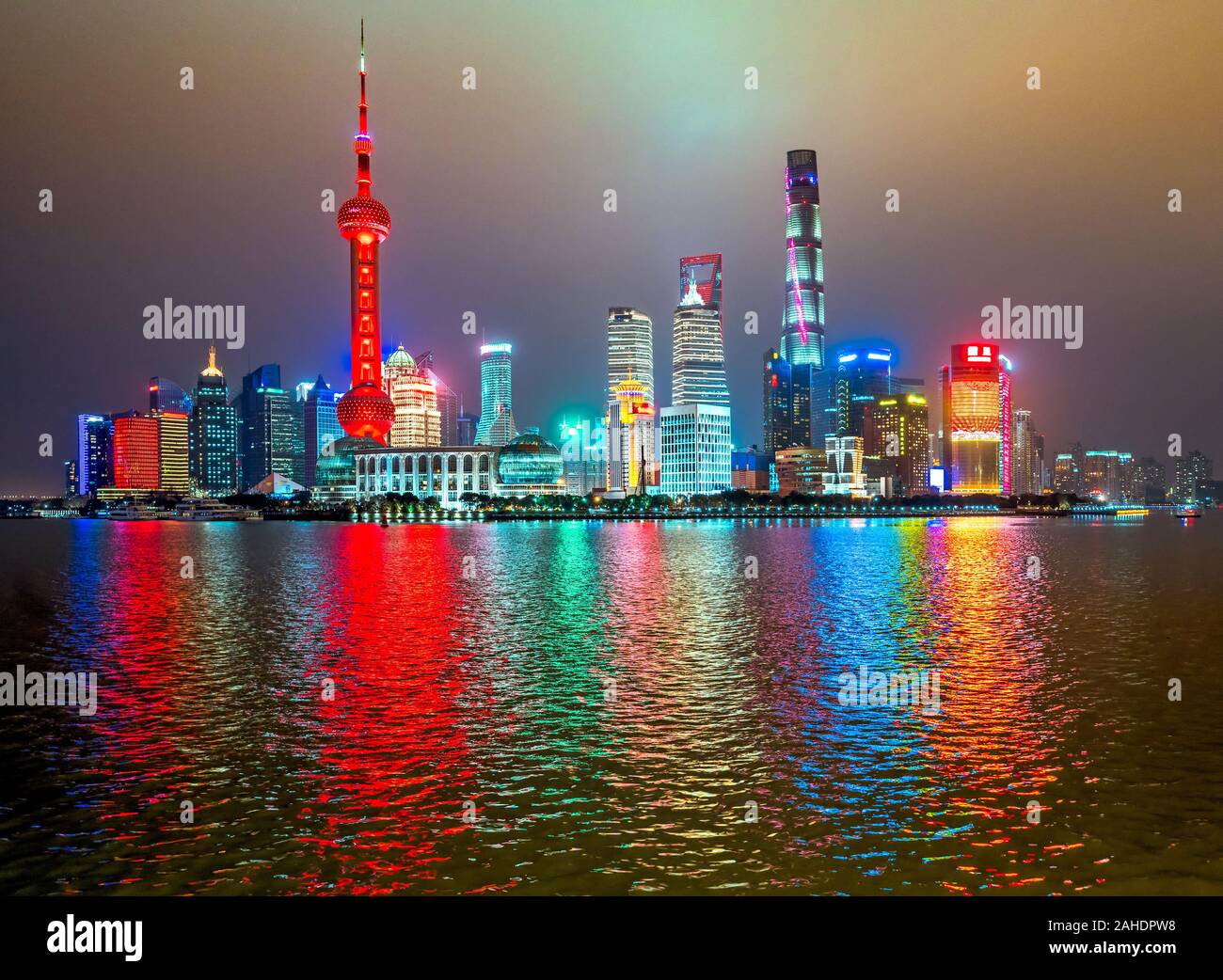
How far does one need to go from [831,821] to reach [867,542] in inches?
4909

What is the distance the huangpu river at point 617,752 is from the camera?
53.4 ft

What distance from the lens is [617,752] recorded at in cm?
2344

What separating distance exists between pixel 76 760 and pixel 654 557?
77446mm

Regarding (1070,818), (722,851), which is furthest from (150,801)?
(1070,818)

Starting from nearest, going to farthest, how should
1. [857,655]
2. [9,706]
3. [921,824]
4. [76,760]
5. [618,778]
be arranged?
[921,824], [618,778], [76,760], [9,706], [857,655]

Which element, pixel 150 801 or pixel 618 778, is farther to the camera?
pixel 618 778

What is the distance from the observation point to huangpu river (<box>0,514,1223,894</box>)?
53.4 feet

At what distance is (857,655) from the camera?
37781 mm

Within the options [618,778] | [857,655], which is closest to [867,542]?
[857,655]

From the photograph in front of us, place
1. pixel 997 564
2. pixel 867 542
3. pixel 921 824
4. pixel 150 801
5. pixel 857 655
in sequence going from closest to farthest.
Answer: pixel 921 824 → pixel 150 801 → pixel 857 655 → pixel 997 564 → pixel 867 542
